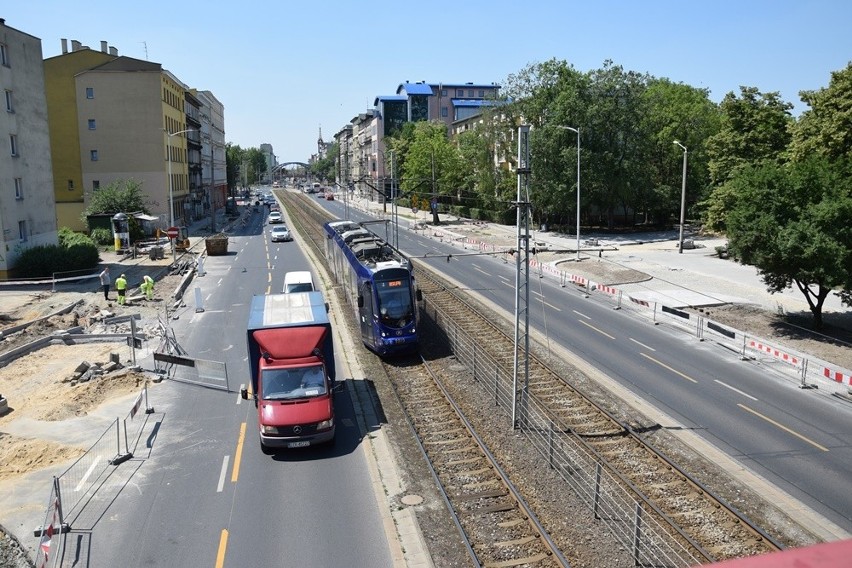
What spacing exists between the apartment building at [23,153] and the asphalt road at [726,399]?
29322 millimetres

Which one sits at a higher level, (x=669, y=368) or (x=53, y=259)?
(x=53, y=259)

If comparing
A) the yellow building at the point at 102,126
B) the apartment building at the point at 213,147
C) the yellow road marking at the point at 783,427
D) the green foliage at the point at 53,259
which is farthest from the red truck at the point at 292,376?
the apartment building at the point at 213,147

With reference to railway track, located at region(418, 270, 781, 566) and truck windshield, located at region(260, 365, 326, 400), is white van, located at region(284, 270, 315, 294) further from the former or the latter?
truck windshield, located at region(260, 365, 326, 400)

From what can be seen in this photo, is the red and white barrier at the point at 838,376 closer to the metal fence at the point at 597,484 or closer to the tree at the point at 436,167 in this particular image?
the metal fence at the point at 597,484

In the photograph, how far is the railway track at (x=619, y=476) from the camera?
12.7 metres

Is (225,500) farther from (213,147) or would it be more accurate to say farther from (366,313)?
(213,147)

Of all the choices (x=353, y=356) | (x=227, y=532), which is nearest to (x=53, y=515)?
(x=227, y=532)

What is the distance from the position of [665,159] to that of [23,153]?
5832cm

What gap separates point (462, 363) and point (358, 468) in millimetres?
9574

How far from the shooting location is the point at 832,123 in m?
35.2

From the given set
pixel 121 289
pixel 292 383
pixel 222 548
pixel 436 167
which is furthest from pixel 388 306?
pixel 436 167

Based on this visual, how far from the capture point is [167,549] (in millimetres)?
12734

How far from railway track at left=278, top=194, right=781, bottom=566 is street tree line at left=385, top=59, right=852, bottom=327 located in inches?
483

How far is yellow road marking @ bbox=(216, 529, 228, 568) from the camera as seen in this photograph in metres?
12.3
